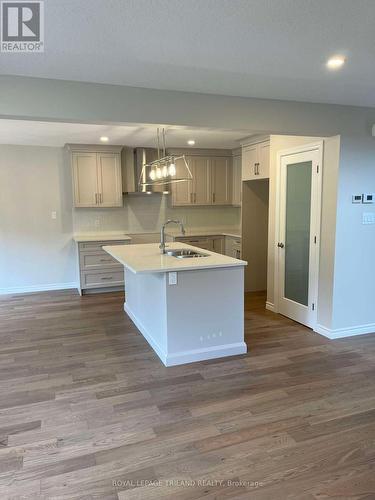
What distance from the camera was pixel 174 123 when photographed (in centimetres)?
303

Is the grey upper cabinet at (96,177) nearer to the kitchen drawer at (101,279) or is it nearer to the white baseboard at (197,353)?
the kitchen drawer at (101,279)

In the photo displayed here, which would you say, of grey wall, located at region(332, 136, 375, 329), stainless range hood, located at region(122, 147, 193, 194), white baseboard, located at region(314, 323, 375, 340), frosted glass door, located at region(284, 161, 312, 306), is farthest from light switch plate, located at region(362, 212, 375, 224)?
stainless range hood, located at region(122, 147, 193, 194)

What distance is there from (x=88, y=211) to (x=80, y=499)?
16.3 ft

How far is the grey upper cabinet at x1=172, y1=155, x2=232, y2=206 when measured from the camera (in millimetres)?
6368

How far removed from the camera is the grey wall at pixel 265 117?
270 cm

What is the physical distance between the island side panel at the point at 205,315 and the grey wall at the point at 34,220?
11.7 feet

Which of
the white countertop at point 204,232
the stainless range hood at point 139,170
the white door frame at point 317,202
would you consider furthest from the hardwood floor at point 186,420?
the stainless range hood at point 139,170

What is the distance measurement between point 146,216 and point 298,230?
3.14 m

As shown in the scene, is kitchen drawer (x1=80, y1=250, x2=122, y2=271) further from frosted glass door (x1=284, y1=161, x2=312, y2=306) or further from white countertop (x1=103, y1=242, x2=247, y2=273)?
frosted glass door (x1=284, y1=161, x2=312, y2=306)

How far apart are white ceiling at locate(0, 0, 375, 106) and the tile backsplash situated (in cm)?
366

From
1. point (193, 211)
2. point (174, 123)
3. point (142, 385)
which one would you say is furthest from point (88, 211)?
point (142, 385)

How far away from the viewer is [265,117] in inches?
130

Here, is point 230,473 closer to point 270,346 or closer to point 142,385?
point 142,385

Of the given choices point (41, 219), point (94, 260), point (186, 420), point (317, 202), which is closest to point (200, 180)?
point (94, 260)
